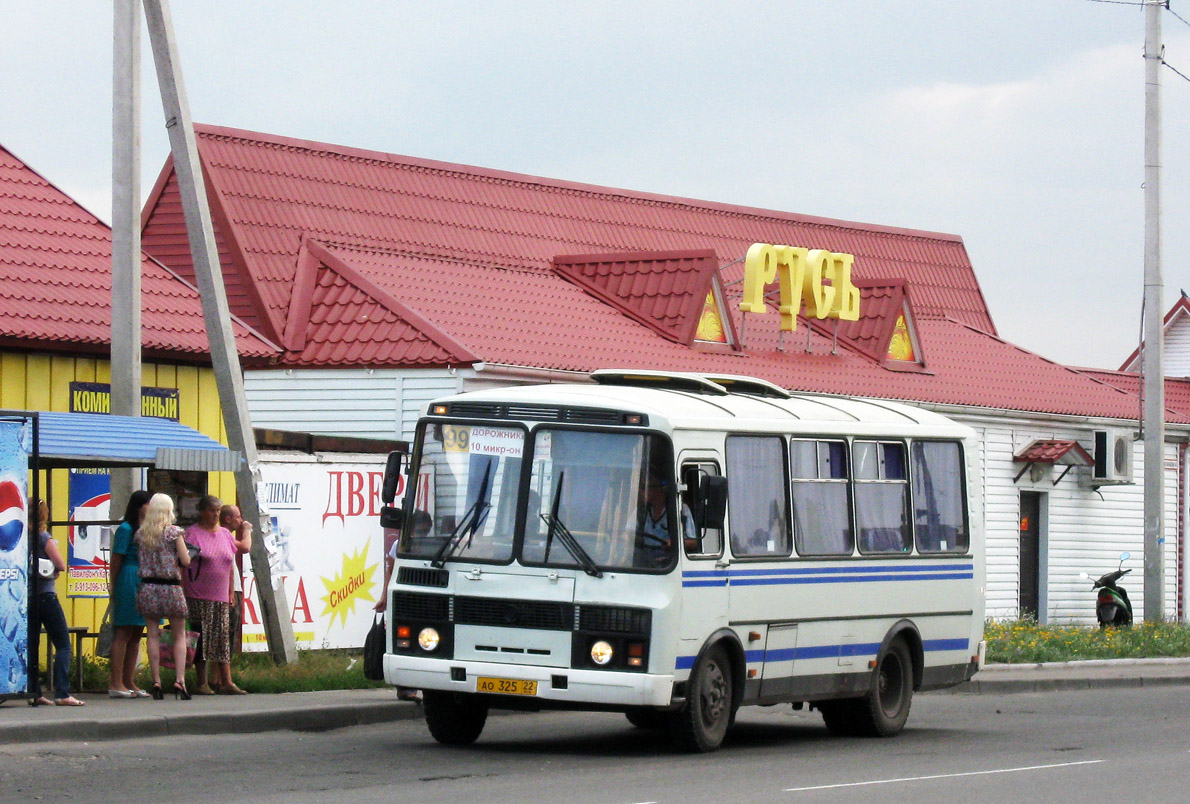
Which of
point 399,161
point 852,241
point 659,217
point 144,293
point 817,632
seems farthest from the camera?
point 852,241

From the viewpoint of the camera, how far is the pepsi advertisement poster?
14.6 metres

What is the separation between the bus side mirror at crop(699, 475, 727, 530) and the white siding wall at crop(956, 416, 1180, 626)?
20.0 metres

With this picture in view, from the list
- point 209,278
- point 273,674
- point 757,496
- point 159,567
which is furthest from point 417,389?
point 757,496

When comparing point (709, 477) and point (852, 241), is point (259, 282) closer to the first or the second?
point (709, 477)

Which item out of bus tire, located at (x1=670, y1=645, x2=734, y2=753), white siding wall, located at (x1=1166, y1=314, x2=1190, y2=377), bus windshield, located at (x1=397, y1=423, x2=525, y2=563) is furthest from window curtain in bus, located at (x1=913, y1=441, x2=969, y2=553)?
white siding wall, located at (x1=1166, y1=314, x2=1190, y2=377)

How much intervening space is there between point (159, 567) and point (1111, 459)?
916 inches

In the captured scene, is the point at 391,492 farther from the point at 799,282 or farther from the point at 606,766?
the point at 799,282

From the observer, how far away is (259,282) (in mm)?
25797

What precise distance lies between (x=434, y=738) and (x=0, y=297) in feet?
22.5

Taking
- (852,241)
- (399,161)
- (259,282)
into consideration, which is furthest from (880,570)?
(852,241)

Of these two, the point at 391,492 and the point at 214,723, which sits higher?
the point at 391,492

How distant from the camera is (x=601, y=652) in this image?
13.2 metres

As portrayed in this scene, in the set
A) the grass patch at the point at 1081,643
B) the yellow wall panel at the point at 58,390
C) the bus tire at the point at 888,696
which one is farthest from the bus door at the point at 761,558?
the grass patch at the point at 1081,643

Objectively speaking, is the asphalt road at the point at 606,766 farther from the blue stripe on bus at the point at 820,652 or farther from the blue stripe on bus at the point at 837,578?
the blue stripe on bus at the point at 837,578
